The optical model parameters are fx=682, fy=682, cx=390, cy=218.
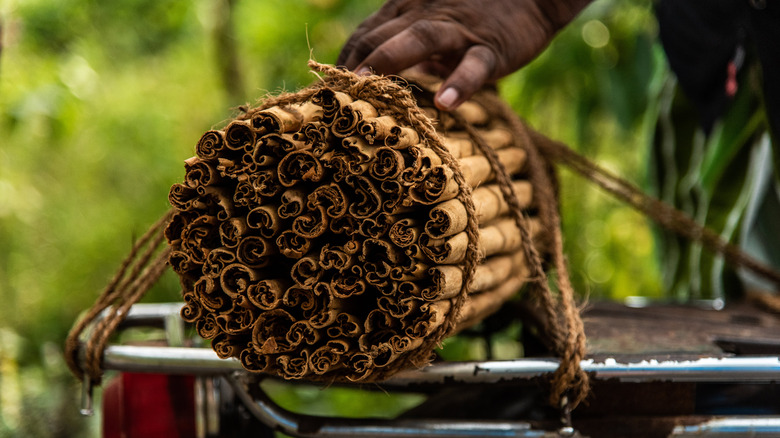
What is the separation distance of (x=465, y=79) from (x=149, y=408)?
0.91 m

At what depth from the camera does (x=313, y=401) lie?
3.72m

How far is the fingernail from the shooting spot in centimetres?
116

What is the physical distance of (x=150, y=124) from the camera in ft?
15.6

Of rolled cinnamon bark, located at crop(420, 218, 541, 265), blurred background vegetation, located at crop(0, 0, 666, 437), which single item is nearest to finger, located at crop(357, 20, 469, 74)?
rolled cinnamon bark, located at crop(420, 218, 541, 265)

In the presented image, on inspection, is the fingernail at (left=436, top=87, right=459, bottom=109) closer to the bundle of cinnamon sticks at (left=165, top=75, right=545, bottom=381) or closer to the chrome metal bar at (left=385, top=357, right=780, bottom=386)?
the bundle of cinnamon sticks at (left=165, top=75, right=545, bottom=381)

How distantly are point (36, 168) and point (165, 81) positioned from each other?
1090mm

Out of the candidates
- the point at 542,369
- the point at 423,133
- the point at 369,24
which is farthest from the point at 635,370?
the point at 369,24

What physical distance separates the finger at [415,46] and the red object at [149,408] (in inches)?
30.1

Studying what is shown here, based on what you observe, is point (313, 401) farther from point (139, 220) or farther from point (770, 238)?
point (770, 238)

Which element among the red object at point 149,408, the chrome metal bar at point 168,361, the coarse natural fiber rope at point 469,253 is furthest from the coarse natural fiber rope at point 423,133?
the red object at point 149,408

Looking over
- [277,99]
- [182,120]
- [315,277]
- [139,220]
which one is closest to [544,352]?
[315,277]

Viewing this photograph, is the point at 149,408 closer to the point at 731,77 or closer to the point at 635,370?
the point at 635,370

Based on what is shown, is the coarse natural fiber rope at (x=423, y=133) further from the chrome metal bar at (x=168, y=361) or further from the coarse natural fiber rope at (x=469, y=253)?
the chrome metal bar at (x=168, y=361)

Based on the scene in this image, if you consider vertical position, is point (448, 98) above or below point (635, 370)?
above
